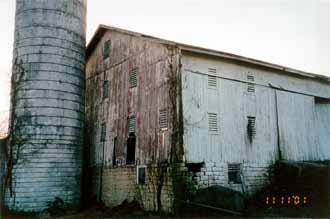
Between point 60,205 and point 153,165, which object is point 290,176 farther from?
point 60,205

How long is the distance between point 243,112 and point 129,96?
593 centimetres

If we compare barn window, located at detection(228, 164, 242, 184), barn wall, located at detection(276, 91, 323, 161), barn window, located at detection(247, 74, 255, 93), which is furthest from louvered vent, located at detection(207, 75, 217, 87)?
barn wall, located at detection(276, 91, 323, 161)

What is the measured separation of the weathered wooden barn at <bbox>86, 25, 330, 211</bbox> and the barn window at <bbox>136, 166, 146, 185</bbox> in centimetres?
5

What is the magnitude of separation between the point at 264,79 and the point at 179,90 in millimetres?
6090

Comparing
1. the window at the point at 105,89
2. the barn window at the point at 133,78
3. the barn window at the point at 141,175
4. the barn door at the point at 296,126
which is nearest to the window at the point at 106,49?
the window at the point at 105,89

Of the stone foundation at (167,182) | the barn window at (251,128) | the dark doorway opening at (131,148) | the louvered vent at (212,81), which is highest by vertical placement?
the louvered vent at (212,81)

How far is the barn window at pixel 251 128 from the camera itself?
1859 cm

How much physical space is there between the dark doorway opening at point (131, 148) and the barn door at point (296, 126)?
7.95 metres

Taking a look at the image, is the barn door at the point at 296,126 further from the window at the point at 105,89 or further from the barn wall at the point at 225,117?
the window at the point at 105,89

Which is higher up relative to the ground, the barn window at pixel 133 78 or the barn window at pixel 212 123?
the barn window at pixel 133 78

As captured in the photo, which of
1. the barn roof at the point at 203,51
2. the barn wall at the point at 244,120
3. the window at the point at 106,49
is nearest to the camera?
the barn wall at the point at 244,120

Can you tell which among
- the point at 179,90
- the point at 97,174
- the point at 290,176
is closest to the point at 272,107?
the point at 290,176

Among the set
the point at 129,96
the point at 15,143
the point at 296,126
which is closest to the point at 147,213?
the point at 129,96

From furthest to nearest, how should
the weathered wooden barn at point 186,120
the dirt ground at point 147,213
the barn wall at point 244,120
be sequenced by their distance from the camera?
the barn wall at point 244,120 < the weathered wooden barn at point 186,120 < the dirt ground at point 147,213
